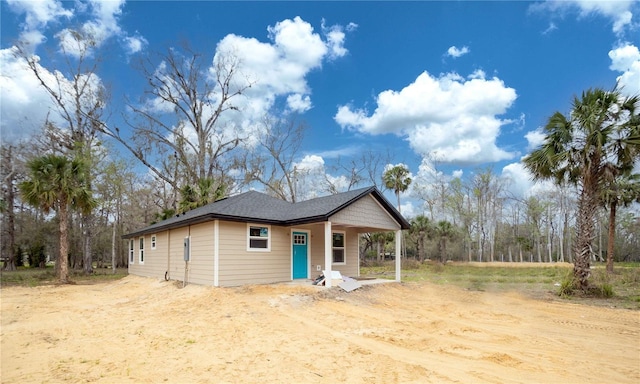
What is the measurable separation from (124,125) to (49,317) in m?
22.0

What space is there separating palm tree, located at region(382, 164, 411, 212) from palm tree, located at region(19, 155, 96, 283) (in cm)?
2479

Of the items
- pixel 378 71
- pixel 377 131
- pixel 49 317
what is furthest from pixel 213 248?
pixel 377 131

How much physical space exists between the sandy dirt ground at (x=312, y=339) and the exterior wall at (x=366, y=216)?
273 centimetres

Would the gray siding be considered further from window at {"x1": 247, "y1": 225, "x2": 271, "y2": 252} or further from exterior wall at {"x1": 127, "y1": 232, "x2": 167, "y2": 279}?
window at {"x1": 247, "y1": 225, "x2": 271, "y2": 252}

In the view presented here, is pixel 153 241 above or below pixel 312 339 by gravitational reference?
above

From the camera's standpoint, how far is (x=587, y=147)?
12.2 metres

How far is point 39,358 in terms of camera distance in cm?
555

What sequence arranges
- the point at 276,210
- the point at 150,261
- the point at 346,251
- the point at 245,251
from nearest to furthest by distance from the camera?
the point at 245,251
the point at 276,210
the point at 346,251
the point at 150,261

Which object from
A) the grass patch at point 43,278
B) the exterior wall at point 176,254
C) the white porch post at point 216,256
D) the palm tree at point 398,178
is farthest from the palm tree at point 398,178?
the white porch post at point 216,256

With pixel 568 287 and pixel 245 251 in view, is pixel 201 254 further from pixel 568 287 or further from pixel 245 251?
pixel 568 287

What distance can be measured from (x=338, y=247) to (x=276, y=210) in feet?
11.3

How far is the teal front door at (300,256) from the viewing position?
14.0 meters

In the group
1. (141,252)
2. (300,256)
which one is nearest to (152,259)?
(141,252)

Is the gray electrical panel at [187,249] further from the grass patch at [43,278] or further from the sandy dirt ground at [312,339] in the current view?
the grass patch at [43,278]
